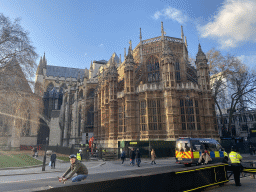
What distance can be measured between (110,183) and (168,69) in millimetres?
23550

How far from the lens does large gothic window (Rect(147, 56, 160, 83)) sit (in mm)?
32188

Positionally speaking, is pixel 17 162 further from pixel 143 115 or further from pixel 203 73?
pixel 203 73

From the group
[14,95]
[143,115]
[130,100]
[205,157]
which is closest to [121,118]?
[130,100]

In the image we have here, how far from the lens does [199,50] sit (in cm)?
2984

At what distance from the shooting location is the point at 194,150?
44.8ft

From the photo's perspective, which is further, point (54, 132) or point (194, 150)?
point (54, 132)

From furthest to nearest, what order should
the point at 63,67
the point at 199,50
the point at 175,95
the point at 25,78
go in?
the point at 63,67
the point at 199,50
the point at 175,95
the point at 25,78

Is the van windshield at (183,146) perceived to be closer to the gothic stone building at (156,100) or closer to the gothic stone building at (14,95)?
the gothic stone building at (156,100)

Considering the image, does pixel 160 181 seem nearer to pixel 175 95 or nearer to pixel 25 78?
pixel 25 78

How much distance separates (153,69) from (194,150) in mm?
21205

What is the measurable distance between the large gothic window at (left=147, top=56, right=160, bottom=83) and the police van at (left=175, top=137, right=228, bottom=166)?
1872 cm

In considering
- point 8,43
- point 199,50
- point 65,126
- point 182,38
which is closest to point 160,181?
point 8,43

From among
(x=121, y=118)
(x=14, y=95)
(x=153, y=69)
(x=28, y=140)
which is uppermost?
(x=153, y=69)

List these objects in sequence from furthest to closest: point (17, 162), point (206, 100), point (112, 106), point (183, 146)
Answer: point (112, 106)
point (206, 100)
point (17, 162)
point (183, 146)
